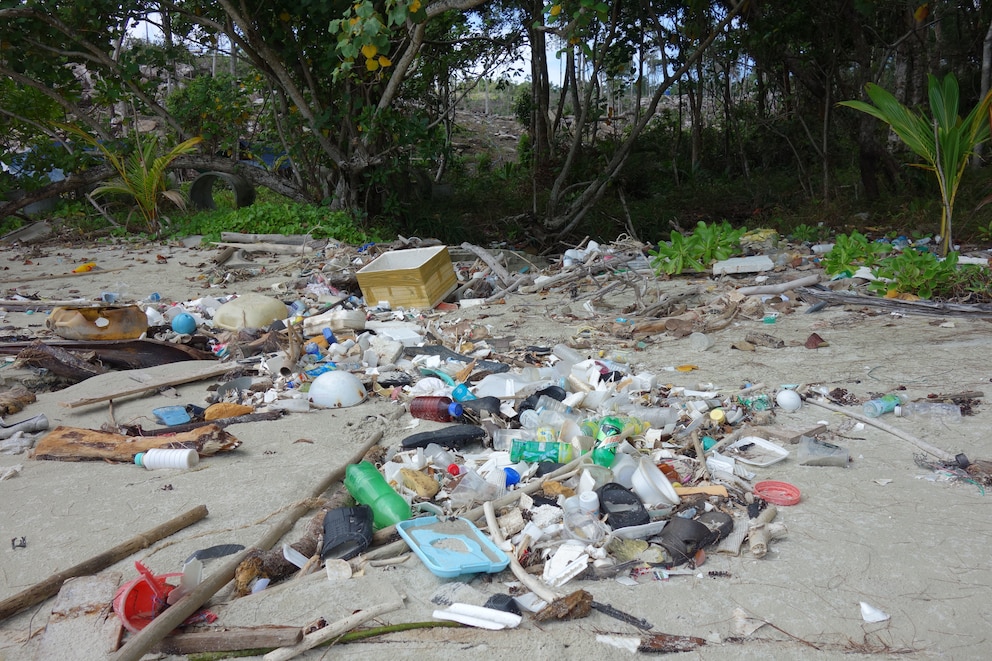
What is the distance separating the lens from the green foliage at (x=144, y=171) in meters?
8.70

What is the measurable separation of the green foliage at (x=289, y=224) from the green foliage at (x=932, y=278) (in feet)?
17.6

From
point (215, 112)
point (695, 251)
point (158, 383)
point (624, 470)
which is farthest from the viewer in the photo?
point (215, 112)

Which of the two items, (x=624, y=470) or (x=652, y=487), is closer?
(x=652, y=487)

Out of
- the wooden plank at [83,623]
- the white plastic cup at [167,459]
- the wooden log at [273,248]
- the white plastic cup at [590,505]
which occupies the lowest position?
the white plastic cup at [590,505]

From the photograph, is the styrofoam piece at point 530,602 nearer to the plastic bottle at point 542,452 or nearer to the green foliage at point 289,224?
the plastic bottle at point 542,452

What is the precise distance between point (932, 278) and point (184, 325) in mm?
4956

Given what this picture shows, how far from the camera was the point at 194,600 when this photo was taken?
171 centimetres

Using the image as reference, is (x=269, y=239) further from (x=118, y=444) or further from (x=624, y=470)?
(x=624, y=470)

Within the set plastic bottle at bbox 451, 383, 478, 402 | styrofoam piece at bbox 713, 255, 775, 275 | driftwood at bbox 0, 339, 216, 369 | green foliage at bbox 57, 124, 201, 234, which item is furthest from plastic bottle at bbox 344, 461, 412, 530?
green foliage at bbox 57, 124, 201, 234

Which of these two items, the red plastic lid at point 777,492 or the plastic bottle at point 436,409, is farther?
the plastic bottle at point 436,409

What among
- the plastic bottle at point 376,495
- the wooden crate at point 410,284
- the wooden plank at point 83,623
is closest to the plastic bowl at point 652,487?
the plastic bottle at point 376,495

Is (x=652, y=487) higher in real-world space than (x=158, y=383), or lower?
lower

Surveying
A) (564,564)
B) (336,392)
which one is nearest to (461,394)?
(336,392)

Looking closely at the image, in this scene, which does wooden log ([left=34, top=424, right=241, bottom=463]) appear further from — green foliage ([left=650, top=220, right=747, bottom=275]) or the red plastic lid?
green foliage ([left=650, top=220, right=747, bottom=275])
